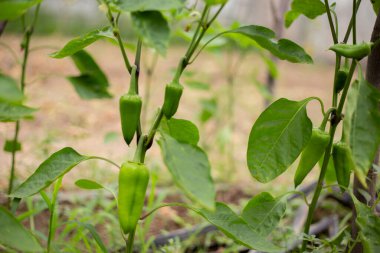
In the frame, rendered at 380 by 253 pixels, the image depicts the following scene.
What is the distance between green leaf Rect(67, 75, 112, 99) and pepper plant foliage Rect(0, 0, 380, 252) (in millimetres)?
311

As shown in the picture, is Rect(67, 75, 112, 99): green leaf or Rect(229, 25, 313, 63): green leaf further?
Rect(67, 75, 112, 99): green leaf

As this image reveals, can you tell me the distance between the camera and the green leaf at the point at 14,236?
59 cm

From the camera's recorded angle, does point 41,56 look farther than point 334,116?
Yes

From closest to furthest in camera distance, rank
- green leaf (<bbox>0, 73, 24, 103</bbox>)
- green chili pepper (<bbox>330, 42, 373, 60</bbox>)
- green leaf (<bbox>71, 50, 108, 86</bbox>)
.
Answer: green leaf (<bbox>0, 73, 24, 103</bbox>) < green chili pepper (<bbox>330, 42, 373, 60</bbox>) < green leaf (<bbox>71, 50, 108, 86</bbox>)

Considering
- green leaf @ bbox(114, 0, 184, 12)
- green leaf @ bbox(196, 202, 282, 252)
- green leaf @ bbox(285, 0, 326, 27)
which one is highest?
green leaf @ bbox(285, 0, 326, 27)

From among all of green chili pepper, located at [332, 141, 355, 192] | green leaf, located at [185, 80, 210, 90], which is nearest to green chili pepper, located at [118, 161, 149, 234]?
green chili pepper, located at [332, 141, 355, 192]

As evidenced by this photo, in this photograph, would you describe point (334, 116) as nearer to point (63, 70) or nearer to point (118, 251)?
point (118, 251)

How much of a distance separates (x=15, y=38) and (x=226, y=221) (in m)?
4.23

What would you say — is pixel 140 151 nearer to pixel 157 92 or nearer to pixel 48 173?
pixel 48 173

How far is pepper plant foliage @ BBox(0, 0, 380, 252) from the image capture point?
1.91 feet

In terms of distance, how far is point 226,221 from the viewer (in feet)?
2.46

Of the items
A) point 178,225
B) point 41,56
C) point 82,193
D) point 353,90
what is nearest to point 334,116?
point 353,90

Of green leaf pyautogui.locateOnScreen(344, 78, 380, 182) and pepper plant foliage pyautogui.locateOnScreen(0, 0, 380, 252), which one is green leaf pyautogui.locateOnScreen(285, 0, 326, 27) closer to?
pepper plant foliage pyautogui.locateOnScreen(0, 0, 380, 252)

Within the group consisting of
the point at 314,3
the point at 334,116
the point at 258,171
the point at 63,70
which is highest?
the point at 314,3
